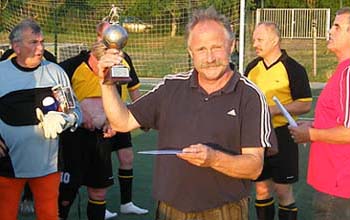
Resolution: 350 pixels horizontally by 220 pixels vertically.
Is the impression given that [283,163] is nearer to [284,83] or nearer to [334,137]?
[284,83]

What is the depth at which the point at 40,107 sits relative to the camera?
457cm

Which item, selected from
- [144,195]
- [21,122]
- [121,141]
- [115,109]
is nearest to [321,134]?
[115,109]

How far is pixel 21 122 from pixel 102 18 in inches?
469

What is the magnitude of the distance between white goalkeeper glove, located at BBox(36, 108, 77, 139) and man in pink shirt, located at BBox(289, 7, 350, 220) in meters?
1.51

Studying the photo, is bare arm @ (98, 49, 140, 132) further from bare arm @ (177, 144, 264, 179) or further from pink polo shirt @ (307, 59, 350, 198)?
pink polo shirt @ (307, 59, 350, 198)

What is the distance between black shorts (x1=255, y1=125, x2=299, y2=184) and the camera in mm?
5543

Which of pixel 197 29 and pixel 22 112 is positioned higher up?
pixel 197 29

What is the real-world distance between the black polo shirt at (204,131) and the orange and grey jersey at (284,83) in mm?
2221

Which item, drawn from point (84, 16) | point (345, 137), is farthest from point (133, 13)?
point (345, 137)

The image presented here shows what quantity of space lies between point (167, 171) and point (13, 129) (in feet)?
5.22

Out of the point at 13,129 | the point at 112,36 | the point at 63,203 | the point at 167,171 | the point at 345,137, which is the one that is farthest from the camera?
the point at 63,203

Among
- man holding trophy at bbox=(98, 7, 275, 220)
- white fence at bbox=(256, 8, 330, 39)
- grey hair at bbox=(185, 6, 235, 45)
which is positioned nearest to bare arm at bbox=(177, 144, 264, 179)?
man holding trophy at bbox=(98, 7, 275, 220)

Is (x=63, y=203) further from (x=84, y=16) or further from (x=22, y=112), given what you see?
(x=84, y=16)

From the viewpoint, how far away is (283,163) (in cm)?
555
